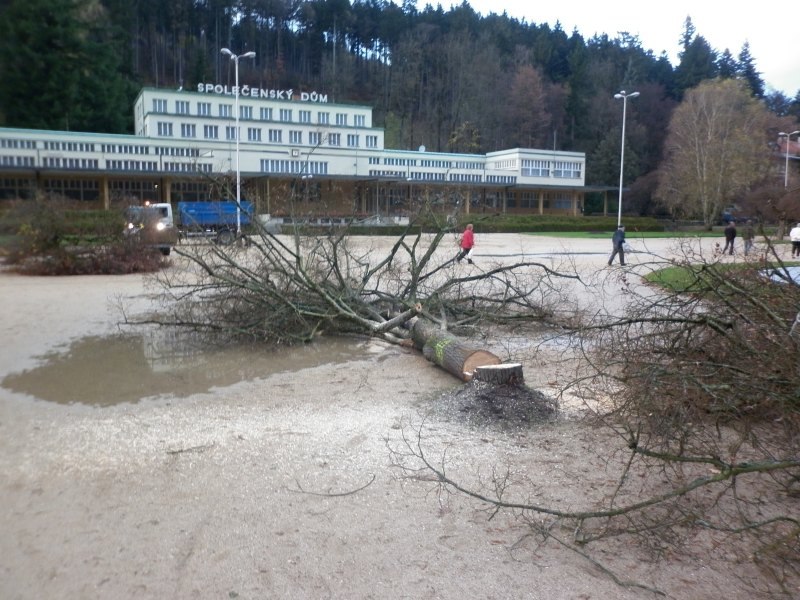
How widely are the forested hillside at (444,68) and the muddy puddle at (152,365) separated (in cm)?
7231

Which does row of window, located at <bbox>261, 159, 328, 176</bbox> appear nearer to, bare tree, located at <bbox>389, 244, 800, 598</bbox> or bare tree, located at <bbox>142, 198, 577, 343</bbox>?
bare tree, located at <bbox>142, 198, 577, 343</bbox>

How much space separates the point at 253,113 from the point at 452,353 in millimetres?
60597

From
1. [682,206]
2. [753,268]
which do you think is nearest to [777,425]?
[753,268]

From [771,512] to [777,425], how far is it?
0.68 m

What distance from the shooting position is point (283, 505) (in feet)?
15.7

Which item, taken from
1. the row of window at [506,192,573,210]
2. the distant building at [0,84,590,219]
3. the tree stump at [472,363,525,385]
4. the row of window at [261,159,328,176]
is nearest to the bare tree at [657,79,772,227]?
the row of window at [506,192,573,210]

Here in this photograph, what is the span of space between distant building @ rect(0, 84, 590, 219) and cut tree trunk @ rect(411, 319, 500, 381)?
3803cm

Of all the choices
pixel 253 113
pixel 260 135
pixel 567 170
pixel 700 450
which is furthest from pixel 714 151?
pixel 700 450

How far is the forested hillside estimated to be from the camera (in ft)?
295

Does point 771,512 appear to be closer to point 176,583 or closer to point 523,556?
point 523,556

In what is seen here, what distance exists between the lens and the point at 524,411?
6.79m

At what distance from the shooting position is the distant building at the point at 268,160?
52000 mm

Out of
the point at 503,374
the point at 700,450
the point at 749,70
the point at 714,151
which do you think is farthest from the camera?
the point at 749,70

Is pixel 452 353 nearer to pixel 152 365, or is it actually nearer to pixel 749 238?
pixel 749 238
